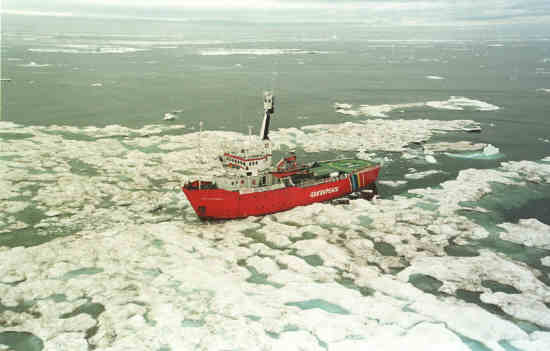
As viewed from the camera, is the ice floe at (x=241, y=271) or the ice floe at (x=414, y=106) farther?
the ice floe at (x=414, y=106)

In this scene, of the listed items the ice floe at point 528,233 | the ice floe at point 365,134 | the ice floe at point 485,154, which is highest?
the ice floe at point 365,134

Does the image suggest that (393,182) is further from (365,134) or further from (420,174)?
(365,134)

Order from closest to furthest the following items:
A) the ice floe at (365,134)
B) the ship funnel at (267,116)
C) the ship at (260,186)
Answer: the ship at (260,186)
the ship funnel at (267,116)
the ice floe at (365,134)

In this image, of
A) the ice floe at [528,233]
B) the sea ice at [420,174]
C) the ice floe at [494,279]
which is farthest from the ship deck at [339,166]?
the ice floe at [494,279]

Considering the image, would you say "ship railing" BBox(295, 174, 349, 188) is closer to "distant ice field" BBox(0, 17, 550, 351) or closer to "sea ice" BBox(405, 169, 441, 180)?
"distant ice field" BBox(0, 17, 550, 351)

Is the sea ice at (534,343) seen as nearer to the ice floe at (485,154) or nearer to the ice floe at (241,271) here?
the ice floe at (241,271)

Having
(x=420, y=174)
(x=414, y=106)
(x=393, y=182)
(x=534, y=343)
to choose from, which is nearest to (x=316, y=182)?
(x=393, y=182)

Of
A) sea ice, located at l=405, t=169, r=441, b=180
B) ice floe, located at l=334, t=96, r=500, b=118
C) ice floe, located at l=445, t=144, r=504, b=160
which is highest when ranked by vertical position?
ice floe, located at l=334, t=96, r=500, b=118

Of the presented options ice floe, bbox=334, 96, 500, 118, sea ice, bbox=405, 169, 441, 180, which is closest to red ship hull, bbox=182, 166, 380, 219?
sea ice, bbox=405, 169, 441, 180
